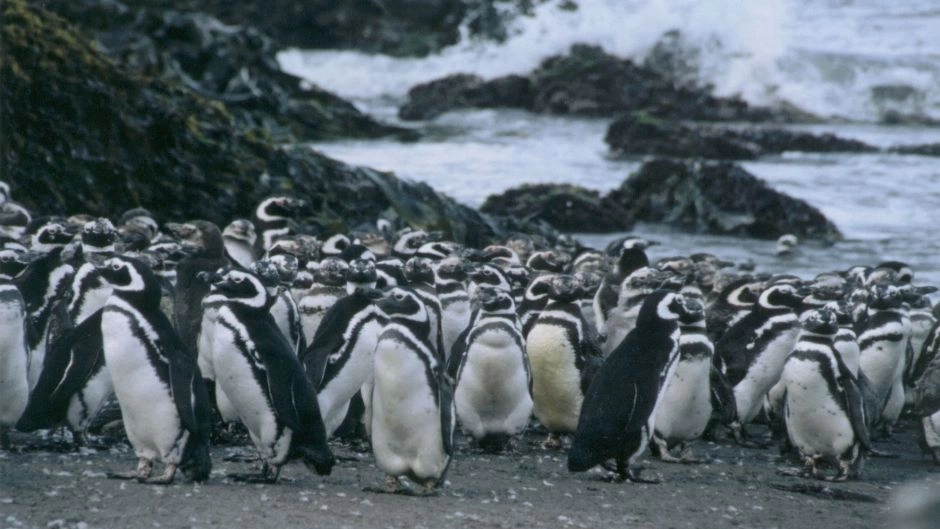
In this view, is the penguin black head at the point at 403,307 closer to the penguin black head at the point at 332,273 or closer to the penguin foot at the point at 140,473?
the penguin foot at the point at 140,473

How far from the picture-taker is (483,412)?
7.40m

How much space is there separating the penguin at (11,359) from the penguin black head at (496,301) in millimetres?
2107

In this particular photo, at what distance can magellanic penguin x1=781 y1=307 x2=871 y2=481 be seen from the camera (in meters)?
7.01

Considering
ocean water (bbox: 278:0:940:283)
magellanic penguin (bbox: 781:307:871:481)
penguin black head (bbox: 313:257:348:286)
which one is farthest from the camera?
ocean water (bbox: 278:0:940:283)

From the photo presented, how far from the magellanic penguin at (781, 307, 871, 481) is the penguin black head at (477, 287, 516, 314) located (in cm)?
133

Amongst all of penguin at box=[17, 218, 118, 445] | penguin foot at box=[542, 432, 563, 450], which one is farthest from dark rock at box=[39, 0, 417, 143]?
penguin at box=[17, 218, 118, 445]

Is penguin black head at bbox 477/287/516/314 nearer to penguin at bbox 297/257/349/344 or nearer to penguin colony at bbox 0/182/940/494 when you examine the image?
penguin colony at bbox 0/182/940/494

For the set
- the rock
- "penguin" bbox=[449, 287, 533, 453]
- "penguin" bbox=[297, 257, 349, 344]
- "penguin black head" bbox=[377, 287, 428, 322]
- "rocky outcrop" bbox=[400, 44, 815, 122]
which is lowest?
"penguin" bbox=[449, 287, 533, 453]

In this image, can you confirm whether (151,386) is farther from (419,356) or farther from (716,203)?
(716,203)

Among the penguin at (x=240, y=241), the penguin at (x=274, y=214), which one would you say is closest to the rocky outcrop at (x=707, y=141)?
the penguin at (x=274, y=214)

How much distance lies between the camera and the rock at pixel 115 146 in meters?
11.5

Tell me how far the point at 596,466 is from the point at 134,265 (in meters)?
2.34

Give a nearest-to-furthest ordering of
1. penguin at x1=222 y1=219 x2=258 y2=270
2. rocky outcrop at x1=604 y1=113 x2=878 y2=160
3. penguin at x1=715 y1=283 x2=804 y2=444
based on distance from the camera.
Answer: penguin at x1=715 y1=283 x2=804 y2=444
penguin at x1=222 y1=219 x2=258 y2=270
rocky outcrop at x1=604 y1=113 x2=878 y2=160

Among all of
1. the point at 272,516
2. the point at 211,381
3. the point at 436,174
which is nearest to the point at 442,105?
the point at 436,174
